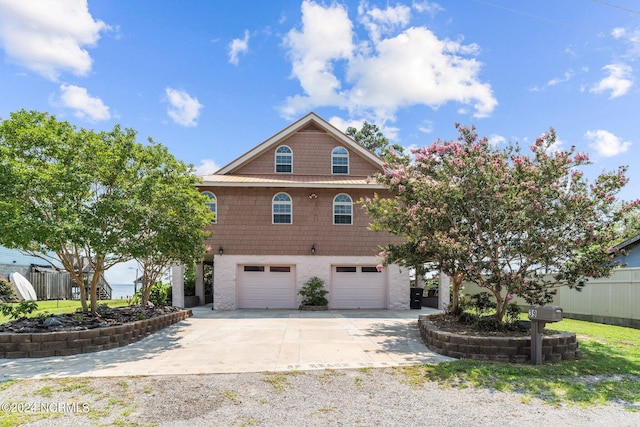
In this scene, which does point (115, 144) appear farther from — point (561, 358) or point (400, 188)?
point (561, 358)

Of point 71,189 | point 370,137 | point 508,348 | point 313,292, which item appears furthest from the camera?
point 370,137

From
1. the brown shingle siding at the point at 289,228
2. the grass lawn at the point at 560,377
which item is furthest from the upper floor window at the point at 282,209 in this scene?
the grass lawn at the point at 560,377

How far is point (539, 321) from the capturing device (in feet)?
21.5

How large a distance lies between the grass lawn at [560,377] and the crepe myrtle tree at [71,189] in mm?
Answer: 6402

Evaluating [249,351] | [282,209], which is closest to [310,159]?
[282,209]

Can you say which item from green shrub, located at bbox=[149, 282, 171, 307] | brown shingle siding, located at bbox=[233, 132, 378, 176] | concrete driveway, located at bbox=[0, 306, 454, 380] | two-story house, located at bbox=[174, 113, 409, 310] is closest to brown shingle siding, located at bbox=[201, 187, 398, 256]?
two-story house, located at bbox=[174, 113, 409, 310]

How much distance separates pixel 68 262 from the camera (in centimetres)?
916

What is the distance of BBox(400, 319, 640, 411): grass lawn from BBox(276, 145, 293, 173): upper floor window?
1209cm

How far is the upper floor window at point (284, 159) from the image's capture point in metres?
17.4

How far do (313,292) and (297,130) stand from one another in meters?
6.84

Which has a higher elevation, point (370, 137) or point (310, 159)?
point (370, 137)

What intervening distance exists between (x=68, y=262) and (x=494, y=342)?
29.4ft

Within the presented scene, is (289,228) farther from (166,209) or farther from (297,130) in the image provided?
(166,209)

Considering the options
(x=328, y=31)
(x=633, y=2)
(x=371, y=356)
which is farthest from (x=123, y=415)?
(x=633, y=2)
